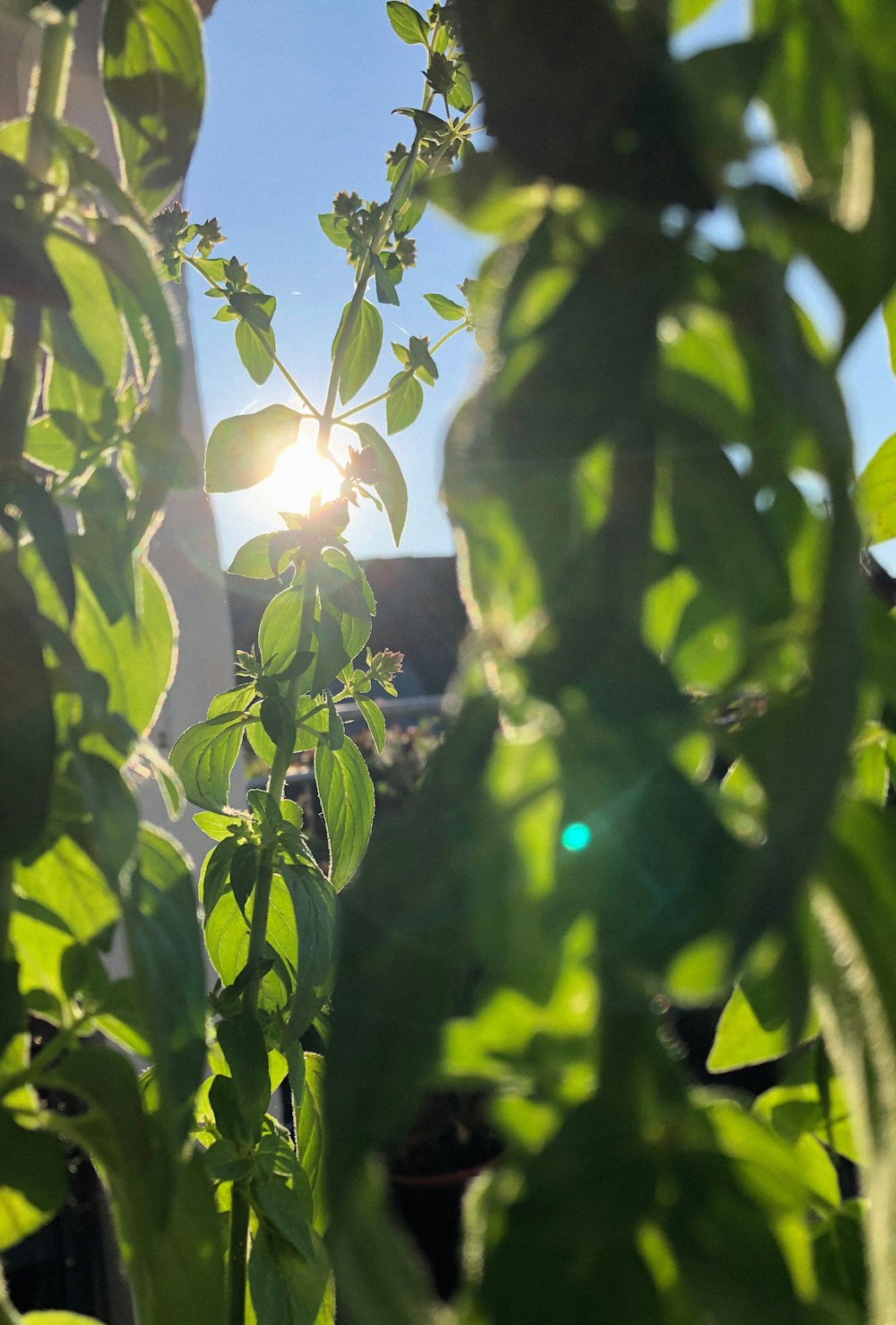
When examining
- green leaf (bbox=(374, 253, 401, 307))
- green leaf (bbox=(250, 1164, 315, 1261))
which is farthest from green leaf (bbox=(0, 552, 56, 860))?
green leaf (bbox=(374, 253, 401, 307))

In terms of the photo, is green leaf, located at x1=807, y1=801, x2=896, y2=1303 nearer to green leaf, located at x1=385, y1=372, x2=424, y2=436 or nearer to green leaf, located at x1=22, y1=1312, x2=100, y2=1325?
green leaf, located at x1=22, y1=1312, x2=100, y2=1325

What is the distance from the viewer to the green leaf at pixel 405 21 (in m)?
0.55

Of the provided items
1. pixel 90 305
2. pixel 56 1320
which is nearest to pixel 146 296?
pixel 90 305

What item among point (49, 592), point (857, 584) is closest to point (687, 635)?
point (857, 584)

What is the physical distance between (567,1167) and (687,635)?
0.22ft

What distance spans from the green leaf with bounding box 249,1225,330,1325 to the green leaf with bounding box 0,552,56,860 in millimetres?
238

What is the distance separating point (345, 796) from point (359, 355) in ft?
0.76

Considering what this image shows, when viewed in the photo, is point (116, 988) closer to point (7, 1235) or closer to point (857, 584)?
point (7, 1235)

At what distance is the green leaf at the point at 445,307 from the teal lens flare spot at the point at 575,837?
0.56m

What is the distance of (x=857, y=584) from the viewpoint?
0.11 meters

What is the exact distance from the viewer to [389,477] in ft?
1.68

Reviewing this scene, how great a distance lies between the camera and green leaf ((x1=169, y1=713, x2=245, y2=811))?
478mm

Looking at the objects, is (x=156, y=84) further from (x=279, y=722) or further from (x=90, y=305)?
(x=279, y=722)

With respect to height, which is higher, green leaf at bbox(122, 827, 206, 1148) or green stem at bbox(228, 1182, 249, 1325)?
green leaf at bbox(122, 827, 206, 1148)
